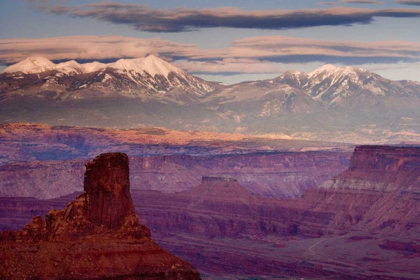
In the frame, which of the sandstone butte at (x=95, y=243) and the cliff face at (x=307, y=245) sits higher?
the sandstone butte at (x=95, y=243)

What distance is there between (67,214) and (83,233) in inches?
78.8

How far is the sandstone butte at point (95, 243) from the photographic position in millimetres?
80062

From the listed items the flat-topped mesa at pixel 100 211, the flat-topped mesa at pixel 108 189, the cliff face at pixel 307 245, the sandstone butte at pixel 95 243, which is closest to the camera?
the sandstone butte at pixel 95 243

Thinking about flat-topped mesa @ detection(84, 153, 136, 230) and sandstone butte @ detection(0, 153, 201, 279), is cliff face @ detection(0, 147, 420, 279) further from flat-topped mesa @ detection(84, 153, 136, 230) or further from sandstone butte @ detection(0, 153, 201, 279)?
sandstone butte @ detection(0, 153, 201, 279)

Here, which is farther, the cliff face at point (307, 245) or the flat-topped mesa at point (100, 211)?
the cliff face at point (307, 245)

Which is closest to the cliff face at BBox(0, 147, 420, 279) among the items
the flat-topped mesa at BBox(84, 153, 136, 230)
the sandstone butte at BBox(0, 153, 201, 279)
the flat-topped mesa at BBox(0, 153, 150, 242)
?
the flat-topped mesa at BBox(84, 153, 136, 230)

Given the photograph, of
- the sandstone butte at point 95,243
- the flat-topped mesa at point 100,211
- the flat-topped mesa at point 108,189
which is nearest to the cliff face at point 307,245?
the flat-topped mesa at point 108,189

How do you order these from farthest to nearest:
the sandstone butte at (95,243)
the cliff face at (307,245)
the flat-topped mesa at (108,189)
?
1. the cliff face at (307,245)
2. the flat-topped mesa at (108,189)
3. the sandstone butte at (95,243)

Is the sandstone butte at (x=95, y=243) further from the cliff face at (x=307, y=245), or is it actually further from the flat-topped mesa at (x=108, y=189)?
the cliff face at (x=307, y=245)

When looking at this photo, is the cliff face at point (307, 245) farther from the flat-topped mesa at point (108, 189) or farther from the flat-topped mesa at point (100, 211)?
the flat-topped mesa at point (100, 211)

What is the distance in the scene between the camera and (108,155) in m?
86.9

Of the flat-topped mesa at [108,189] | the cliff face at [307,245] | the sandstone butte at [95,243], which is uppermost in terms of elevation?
the flat-topped mesa at [108,189]

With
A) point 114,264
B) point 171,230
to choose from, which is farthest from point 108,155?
point 171,230

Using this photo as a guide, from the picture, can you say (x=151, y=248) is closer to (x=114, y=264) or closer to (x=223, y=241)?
(x=114, y=264)
